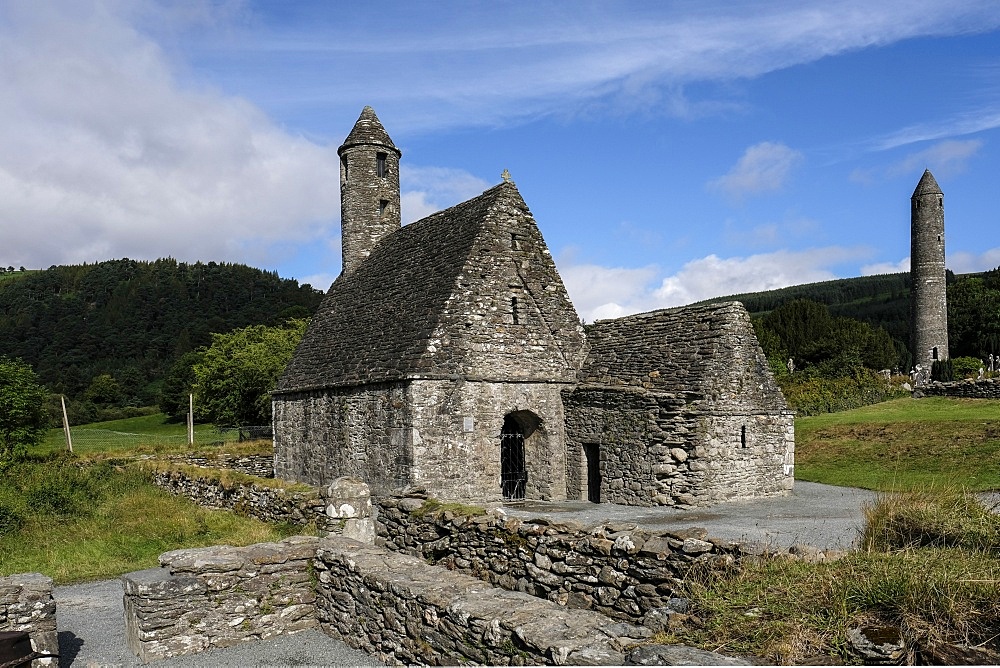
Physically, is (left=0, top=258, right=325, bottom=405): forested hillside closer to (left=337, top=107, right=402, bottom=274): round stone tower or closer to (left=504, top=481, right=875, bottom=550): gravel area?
(left=337, top=107, right=402, bottom=274): round stone tower

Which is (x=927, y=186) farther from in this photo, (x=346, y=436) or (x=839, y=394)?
(x=346, y=436)

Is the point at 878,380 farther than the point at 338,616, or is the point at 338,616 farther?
the point at 878,380

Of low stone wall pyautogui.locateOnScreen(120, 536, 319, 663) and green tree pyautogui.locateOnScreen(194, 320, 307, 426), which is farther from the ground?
green tree pyautogui.locateOnScreen(194, 320, 307, 426)

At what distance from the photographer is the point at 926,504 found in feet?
21.3

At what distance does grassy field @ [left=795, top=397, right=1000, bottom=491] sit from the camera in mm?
19094

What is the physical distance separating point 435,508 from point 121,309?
118577mm

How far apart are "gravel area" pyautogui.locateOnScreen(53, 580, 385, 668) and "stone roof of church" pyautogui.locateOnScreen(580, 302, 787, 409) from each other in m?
11.5

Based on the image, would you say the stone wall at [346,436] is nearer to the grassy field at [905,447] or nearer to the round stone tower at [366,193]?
the round stone tower at [366,193]

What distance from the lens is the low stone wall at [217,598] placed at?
8430mm

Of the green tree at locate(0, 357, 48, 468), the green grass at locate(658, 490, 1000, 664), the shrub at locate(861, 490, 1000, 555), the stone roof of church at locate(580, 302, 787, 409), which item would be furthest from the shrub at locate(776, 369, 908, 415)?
the green tree at locate(0, 357, 48, 468)

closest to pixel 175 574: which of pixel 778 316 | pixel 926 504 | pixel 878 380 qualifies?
pixel 926 504

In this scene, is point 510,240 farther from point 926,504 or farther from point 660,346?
point 926,504

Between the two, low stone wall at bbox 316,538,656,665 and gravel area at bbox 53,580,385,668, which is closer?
low stone wall at bbox 316,538,656,665

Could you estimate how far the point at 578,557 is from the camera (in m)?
7.46
